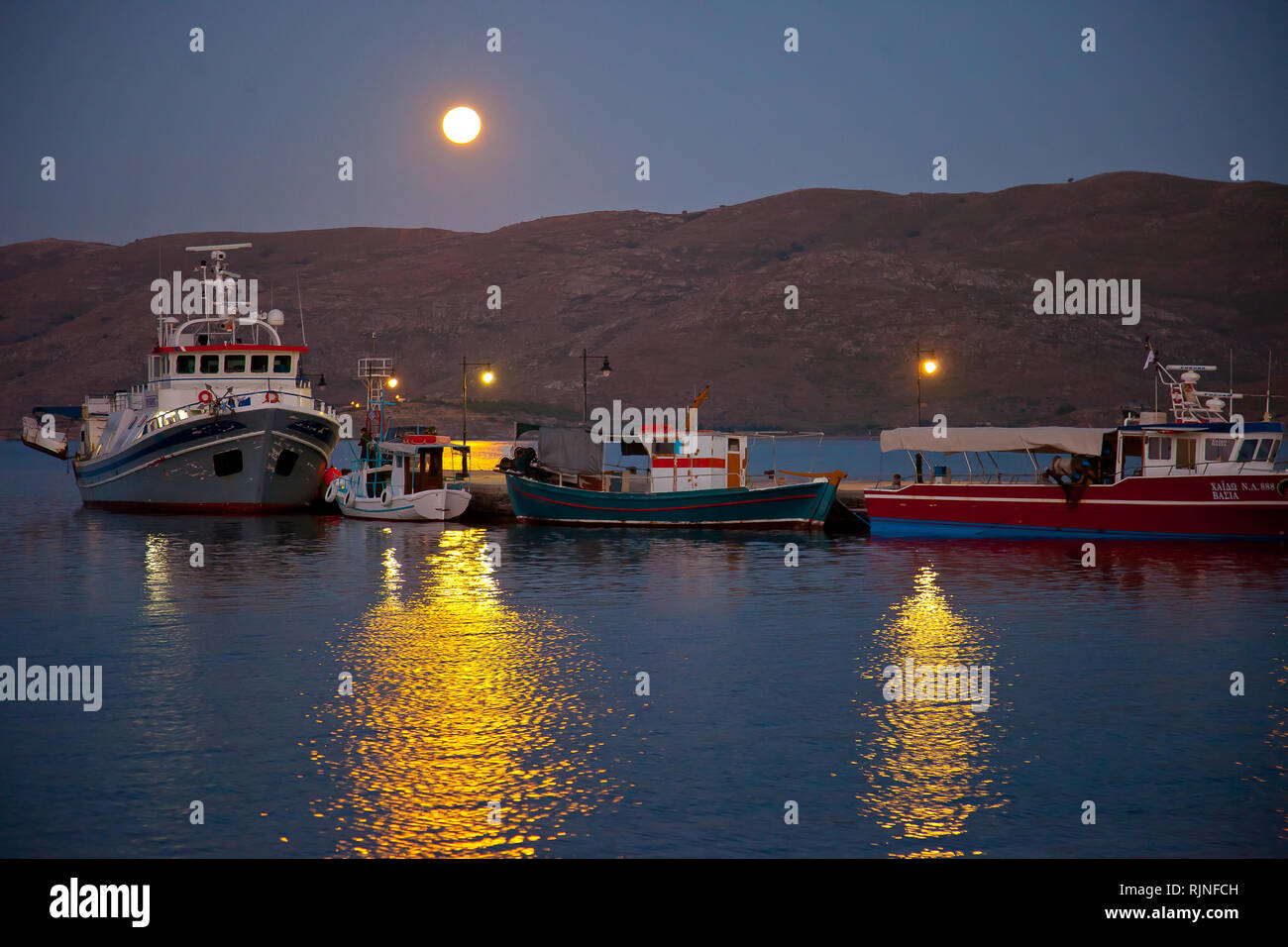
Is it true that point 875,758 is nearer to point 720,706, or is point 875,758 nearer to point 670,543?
point 720,706

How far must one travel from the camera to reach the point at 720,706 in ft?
69.8

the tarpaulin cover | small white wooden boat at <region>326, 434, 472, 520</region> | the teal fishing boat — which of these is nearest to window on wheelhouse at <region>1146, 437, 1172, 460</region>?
the teal fishing boat

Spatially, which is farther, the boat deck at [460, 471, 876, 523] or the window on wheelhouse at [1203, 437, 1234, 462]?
the boat deck at [460, 471, 876, 523]

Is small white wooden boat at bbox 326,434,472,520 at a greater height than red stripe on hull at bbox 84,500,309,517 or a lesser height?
greater

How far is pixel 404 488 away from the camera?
63.3 metres

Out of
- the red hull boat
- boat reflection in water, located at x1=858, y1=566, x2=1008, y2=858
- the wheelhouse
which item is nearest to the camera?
boat reflection in water, located at x1=858, y1=566, x2=1008, y2=858

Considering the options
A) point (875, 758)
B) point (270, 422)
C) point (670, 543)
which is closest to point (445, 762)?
point (875, 758)

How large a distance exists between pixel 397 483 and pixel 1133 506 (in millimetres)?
36988

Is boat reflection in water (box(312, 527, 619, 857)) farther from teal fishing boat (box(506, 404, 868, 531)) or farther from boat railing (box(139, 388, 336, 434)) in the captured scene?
boat railing (box(139, 388, 336, 434))

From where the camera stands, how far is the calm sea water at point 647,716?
14.6 meters

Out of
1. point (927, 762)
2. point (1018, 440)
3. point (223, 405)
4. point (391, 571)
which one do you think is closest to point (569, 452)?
point (391, 571)

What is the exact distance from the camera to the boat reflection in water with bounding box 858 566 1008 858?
1448 centimetres

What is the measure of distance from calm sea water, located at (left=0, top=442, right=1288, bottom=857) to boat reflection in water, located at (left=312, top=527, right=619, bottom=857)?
0.23 feet

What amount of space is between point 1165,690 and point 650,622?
42.6 ft
